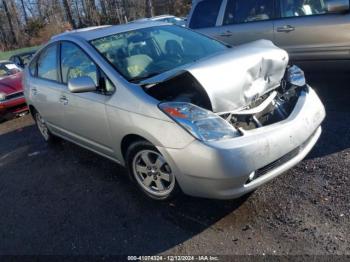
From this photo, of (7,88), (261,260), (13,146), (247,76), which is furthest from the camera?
(7,88)

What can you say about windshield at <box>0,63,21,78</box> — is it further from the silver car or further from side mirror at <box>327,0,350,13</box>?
side mirror at <box>327,0,350,13</box>

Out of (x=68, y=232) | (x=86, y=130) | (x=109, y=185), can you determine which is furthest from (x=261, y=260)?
(x=86, y=130)

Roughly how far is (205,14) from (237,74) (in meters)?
4.11

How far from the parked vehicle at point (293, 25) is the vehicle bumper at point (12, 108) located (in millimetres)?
4266

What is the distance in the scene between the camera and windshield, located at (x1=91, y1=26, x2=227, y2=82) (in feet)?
12.4

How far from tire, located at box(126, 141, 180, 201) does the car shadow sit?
0.14 meters

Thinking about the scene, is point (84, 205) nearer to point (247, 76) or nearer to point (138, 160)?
point (138, 160)

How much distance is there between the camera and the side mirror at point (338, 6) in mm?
5160

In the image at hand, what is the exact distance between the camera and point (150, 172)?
3.52 metres

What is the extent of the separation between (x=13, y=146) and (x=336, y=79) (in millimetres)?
5465

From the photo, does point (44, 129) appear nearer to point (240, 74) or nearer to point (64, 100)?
point (64, 100)

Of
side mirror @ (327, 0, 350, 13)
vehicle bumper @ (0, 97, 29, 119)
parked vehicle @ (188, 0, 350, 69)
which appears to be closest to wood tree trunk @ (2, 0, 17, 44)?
vehicle bumper @ (0, 97, 29, 119)

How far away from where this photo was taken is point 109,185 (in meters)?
4.12

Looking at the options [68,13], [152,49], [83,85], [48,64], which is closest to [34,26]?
[68,13]
